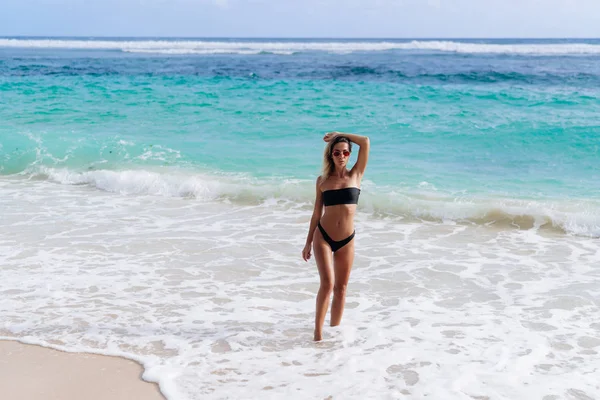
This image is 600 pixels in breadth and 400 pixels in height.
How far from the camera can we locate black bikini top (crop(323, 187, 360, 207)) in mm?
5082

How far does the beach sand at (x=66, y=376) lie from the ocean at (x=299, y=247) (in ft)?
0.49

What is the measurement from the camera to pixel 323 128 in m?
16.5

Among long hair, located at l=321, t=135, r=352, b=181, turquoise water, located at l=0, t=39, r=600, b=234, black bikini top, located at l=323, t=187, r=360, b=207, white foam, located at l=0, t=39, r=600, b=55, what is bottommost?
turquoise water, located at l=0, t=39, r=600, b=234

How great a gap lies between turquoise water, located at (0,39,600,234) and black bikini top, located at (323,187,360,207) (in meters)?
4.68

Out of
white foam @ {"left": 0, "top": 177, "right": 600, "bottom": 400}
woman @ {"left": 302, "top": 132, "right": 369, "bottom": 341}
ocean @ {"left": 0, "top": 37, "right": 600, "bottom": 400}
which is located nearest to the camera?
white foam @ {"left": 0, "top": 177, "right": 600, "bottom": 400}

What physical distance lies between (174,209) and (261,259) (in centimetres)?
289


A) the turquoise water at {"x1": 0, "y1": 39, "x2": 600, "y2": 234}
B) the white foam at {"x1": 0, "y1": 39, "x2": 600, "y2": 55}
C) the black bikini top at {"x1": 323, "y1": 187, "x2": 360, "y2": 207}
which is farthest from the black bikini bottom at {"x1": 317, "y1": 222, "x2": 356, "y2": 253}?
the white foam at {"x1": 0, "y1": 39, "x2": 600, "y2": 55}

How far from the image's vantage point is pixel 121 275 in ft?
22.7

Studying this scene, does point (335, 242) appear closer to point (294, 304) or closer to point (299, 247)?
point (294, 304)

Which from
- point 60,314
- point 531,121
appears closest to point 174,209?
point 60,314

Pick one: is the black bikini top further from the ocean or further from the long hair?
the ocean

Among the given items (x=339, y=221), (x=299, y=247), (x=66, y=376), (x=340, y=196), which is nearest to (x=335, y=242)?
(x=339, y=221)

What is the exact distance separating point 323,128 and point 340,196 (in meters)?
11.6

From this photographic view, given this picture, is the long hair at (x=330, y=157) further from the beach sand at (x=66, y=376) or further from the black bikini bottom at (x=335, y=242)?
the beach sand at (x=66, y=376)
